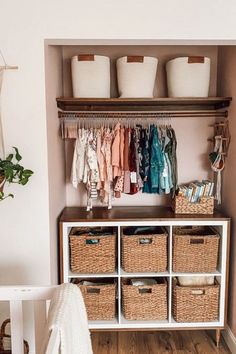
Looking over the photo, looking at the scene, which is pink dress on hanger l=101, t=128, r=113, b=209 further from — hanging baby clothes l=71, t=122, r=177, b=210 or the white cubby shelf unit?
the white cubby shelf unit

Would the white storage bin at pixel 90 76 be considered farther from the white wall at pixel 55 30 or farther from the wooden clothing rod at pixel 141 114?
the white wall at pixel 55 30

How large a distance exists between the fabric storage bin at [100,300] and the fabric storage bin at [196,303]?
1.59ft

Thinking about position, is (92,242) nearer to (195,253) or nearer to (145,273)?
(145,273)

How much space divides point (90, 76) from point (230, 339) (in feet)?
7.26

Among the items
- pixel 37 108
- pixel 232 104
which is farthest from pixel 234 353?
pixel 37 108

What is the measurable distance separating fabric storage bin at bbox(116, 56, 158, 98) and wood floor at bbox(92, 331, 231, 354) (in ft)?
6.15

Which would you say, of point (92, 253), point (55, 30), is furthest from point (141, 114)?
point (92, 253)

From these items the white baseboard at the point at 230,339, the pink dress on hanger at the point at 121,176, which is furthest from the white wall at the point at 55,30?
the white baseboard at the point at 230,339

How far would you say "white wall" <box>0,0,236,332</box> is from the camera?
6.05 ft

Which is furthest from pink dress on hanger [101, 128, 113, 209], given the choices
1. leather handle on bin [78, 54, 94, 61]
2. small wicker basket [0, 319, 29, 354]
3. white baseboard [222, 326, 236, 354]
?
white baseboard [222, 326, 236, 354]

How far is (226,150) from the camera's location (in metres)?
2.53

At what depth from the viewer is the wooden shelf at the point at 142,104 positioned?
2330 mm

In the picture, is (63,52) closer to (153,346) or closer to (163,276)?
(163,276)

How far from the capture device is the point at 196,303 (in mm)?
2422
